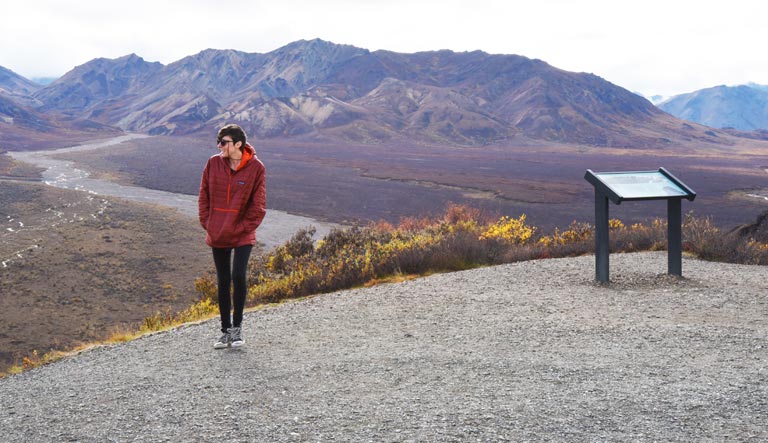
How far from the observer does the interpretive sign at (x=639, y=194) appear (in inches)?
312

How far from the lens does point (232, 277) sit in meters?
5.62

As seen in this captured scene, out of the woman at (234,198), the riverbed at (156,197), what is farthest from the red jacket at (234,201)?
the riverbed at (156,197)

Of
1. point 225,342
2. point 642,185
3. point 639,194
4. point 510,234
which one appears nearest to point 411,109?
point 510,234

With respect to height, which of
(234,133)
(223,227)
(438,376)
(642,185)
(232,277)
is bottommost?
(438,376)

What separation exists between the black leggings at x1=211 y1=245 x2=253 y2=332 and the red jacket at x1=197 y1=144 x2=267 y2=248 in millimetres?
111

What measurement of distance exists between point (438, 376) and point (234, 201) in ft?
7.35

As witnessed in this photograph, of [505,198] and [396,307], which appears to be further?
[505,198]

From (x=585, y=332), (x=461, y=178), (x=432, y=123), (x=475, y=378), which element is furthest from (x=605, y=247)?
(x=432, y=123)

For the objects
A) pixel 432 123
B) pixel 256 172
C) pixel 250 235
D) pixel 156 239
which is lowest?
pixel 156 239

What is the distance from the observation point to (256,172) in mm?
5496

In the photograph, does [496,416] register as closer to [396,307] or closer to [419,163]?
[396,307]

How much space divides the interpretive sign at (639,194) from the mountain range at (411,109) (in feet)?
Result: 293

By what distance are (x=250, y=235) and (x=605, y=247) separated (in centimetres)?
478

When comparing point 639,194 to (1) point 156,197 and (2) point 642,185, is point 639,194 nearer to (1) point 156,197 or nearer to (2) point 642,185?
(2) point 642,185
